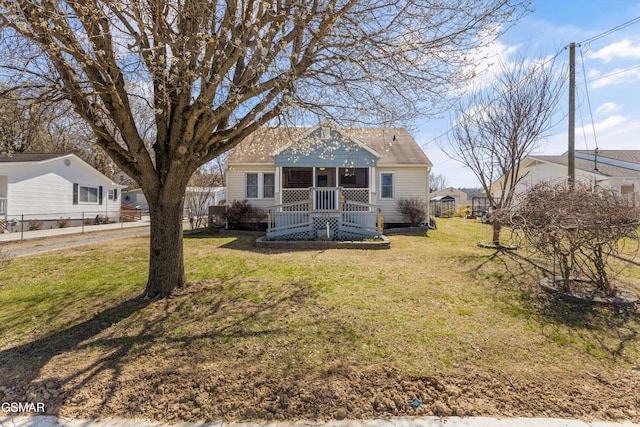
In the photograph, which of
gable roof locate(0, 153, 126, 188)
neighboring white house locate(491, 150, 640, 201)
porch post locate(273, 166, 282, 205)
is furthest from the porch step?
gable roof locate(0, 153, 126, 188)

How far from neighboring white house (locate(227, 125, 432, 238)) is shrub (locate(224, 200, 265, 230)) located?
2.20 ft

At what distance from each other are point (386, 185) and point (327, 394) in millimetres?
13568

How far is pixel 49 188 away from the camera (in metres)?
16.8

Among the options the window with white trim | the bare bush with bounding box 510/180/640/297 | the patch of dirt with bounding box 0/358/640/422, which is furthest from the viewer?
the window with white trim

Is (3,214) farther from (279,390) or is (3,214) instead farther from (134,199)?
(134,199)

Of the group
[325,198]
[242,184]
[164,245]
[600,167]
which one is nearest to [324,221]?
[325,198]

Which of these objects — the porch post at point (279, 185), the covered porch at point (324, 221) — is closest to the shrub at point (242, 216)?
the porch post at point (279, 185)

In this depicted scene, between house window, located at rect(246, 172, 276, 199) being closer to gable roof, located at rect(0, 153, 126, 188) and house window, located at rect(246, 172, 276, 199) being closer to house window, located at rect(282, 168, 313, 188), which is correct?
house window, located at rect(282, 168, 313, 188)

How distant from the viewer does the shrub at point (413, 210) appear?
47.9 feet

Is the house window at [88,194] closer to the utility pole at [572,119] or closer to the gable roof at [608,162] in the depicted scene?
the utility pole at [572,119]

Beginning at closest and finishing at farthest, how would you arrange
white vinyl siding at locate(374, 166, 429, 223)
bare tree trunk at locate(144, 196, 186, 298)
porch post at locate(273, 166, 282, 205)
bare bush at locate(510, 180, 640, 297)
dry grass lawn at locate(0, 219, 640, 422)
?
dry grass lawn at locate(0, 219, 640, 422) → bare bush at locate(510, 180, 640, 297) → bare tree trunk at locate(144, 196, 186, 298) → porch post at locate(273, 166, 282, 205) → white vinyl siding at locate(374, 166, 429, 223)

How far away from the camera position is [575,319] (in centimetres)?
433

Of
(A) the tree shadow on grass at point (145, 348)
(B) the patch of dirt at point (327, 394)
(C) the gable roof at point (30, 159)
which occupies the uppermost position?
(C) the gable roof at point (30, 159)

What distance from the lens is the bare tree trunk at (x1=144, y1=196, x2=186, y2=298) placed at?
16.0 feet
